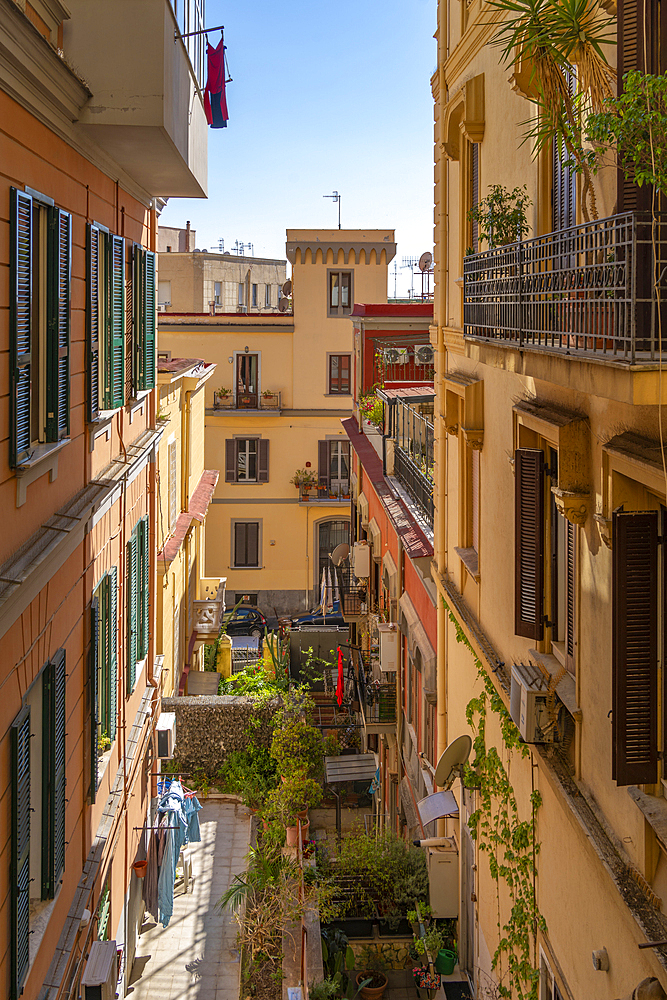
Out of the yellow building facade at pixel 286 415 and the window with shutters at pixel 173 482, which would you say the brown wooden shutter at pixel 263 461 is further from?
the window with shutters at pixel 173 482

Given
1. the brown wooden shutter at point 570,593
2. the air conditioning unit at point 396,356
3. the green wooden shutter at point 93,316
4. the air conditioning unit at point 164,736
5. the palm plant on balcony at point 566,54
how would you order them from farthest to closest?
1. the air conditioning unit at point 396,356
2. the air conditioning unit at point 164,736
3. the green wooden shutter at point 93,316
4. the brown wooden shutter at point 570,593
5. the palm plant on balcony at point 566,54

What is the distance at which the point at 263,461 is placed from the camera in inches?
1394

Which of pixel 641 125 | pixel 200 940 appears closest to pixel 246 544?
pixel 200 940

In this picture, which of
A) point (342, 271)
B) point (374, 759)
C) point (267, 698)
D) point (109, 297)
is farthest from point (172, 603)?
point (342, 271)

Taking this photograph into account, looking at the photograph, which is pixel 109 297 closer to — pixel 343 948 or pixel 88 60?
pixel 88 60

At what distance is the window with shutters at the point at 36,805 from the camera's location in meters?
6.08

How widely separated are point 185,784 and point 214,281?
40.8 m

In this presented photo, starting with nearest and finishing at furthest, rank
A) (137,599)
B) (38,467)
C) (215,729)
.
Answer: (38,467) < (137,599) < (215,729)

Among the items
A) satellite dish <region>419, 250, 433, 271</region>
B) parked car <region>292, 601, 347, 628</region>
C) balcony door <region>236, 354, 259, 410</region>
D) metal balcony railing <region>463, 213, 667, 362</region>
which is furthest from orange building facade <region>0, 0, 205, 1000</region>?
balcony door <region>236, 354, 259, 410</region>

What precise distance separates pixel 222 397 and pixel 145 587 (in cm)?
2273

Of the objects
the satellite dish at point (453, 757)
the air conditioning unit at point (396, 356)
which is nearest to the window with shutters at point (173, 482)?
the air conditioning unit at point (396, 356)

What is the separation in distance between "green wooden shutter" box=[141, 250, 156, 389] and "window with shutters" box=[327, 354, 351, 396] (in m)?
21.9

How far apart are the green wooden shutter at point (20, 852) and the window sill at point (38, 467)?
1.52 meters

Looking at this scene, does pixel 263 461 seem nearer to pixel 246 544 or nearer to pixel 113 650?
pixel 246 544
